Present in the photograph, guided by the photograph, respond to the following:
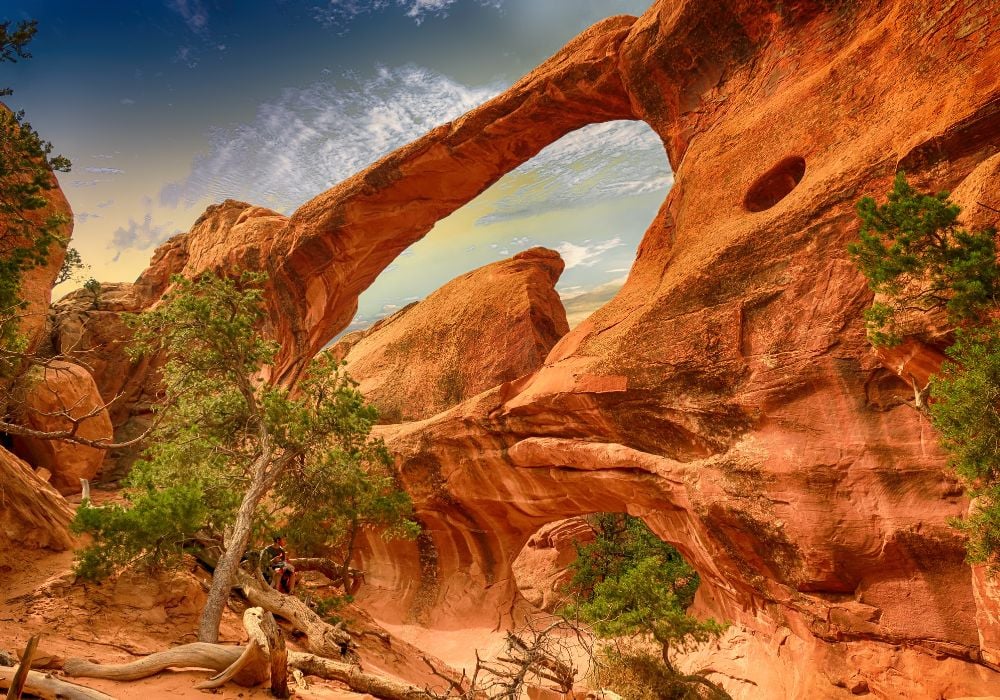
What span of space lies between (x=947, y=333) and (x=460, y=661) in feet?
47.8

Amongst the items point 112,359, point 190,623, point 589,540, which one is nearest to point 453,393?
point 589,540

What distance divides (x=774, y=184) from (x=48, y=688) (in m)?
15.5

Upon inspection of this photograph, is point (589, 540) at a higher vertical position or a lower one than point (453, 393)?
lower

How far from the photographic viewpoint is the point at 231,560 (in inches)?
416

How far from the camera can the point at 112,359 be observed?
27.9m

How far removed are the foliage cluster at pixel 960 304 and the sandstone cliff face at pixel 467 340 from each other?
45.7 feet

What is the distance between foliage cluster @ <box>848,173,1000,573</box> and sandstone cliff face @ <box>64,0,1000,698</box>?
1.35 metres

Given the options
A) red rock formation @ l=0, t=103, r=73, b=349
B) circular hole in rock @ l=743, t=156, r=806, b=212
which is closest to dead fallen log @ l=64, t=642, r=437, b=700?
circular hole in rock @ l=743, t=156, r=806, b=212

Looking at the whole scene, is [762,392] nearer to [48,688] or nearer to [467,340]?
[48,688]

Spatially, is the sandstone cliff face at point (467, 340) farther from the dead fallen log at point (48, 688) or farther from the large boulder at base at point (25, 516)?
the dead fallen log at point (48, 688)

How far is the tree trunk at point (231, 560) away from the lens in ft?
31.0

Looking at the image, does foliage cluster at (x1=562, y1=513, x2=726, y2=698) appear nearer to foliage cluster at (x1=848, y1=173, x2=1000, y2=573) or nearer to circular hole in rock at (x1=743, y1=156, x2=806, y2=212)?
foliage cluster at (x1=848, y1=173, x2=1000, y2=573)

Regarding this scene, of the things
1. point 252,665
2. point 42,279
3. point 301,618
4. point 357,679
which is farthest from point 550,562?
point 42,279

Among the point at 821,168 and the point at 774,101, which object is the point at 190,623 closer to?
the point at 821,168
